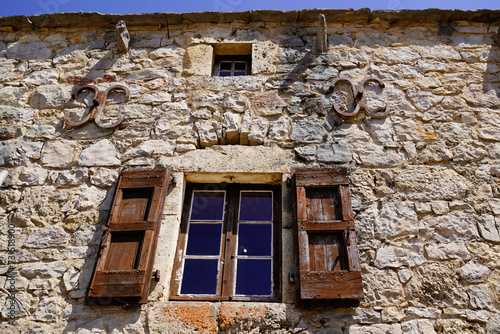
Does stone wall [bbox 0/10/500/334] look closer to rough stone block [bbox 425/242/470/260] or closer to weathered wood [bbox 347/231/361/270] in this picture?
rough stone block [bbox 425/242/470/260]

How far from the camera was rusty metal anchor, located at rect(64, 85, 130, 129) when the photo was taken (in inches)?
136

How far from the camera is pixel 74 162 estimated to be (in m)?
3.27

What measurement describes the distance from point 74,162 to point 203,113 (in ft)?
3.83

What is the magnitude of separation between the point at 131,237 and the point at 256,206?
3.26ft

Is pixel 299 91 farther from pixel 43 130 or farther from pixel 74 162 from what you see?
pixel 43 130

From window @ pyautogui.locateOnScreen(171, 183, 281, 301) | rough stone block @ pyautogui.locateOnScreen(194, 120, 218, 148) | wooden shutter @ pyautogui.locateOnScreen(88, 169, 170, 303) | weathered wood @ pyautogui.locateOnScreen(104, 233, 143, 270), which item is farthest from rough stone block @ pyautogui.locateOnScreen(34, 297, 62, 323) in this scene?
rough stone block @ pyautogui.locateOnScreen(194, 120, 218, 148)

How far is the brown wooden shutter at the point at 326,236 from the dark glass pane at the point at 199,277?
26.0 inches

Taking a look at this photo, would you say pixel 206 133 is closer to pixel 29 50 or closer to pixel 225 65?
pixel 225 65

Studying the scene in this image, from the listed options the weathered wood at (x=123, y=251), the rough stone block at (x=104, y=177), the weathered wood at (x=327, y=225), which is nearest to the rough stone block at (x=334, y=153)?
the weathered wood at (x=327, y=225)

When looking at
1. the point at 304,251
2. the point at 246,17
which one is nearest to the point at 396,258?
the point at 304,251

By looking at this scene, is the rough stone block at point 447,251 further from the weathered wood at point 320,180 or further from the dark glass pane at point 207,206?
the dark glass pane at point 207,206

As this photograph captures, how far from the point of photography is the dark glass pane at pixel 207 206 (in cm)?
311

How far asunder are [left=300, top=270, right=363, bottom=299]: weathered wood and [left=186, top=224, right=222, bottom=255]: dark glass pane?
2.45ft

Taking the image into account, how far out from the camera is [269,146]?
3279 mm
